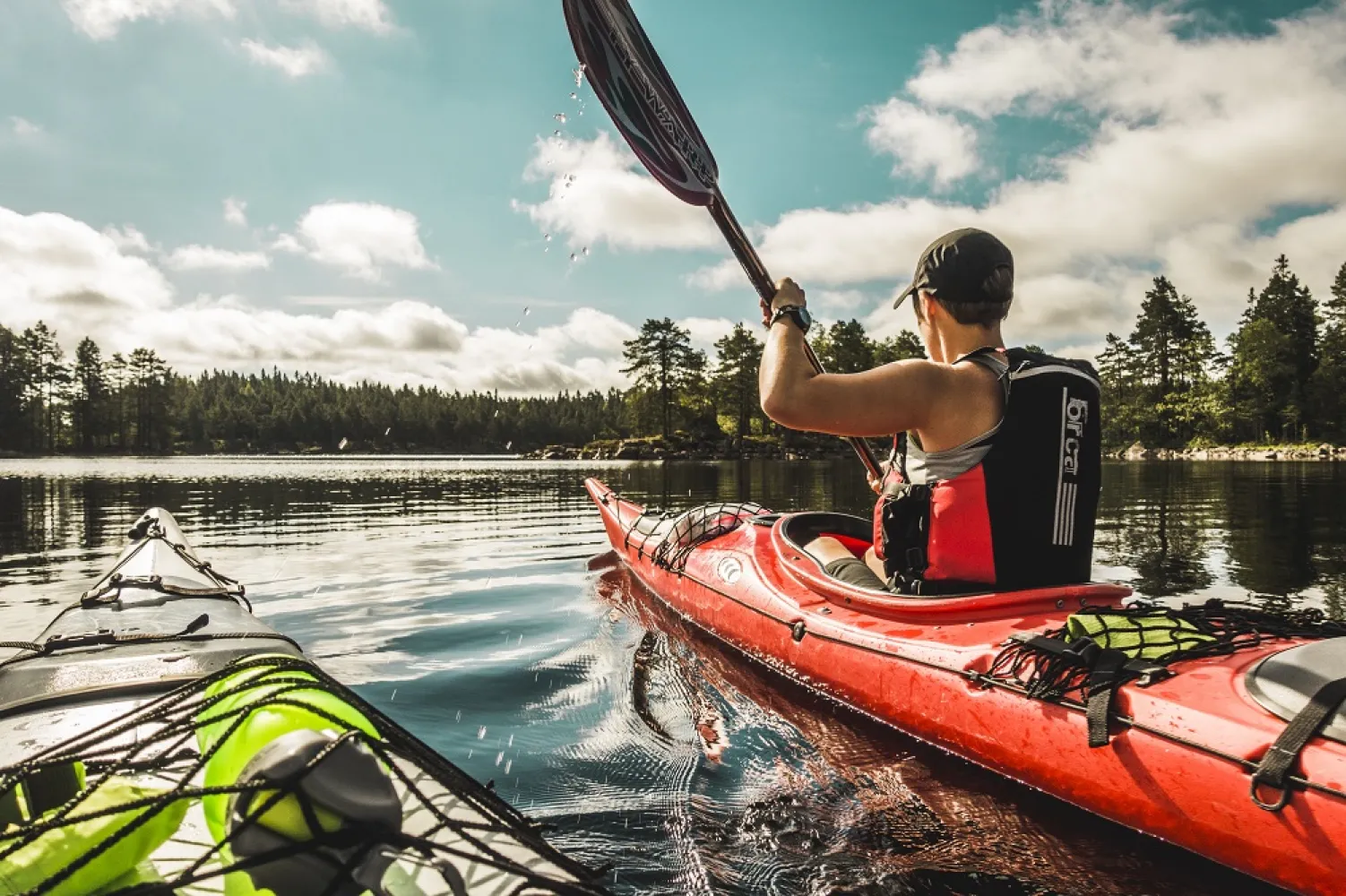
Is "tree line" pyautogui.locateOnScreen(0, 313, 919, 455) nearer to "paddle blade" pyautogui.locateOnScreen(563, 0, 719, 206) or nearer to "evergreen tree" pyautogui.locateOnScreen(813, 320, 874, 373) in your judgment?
"evergreen tree" pyautogui.locateOnScreen(813, 320, 874, 373)

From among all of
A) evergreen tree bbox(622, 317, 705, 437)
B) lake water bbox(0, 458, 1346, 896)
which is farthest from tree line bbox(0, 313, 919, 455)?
lake water bbox(0, 458, 1346, 896)

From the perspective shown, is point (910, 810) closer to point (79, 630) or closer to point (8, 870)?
point (8, 870)

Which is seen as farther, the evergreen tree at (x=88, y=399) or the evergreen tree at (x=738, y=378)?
the evergreen tree at (x=88, y=399)

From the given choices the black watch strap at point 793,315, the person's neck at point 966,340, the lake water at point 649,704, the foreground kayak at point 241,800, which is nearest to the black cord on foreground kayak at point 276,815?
the foreground kayak at point 241,800

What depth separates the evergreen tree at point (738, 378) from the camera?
69.9 meters

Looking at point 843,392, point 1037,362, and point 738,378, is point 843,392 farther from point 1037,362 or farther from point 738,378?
point 738,378

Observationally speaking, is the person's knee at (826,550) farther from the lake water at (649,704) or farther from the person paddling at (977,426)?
the person paddling at (977,426)

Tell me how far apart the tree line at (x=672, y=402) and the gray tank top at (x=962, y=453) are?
63358 millimetres

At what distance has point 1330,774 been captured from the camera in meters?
2.22

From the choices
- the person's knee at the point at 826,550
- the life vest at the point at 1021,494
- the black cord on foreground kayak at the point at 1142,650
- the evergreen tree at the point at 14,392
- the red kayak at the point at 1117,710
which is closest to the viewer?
the red kayak at the point at 1117,710

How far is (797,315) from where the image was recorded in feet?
11.7

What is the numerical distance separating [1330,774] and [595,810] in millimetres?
2477

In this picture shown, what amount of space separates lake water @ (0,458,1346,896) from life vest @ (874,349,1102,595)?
933mm

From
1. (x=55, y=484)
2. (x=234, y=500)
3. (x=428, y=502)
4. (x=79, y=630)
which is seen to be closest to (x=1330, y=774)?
(x=79, y=630)
